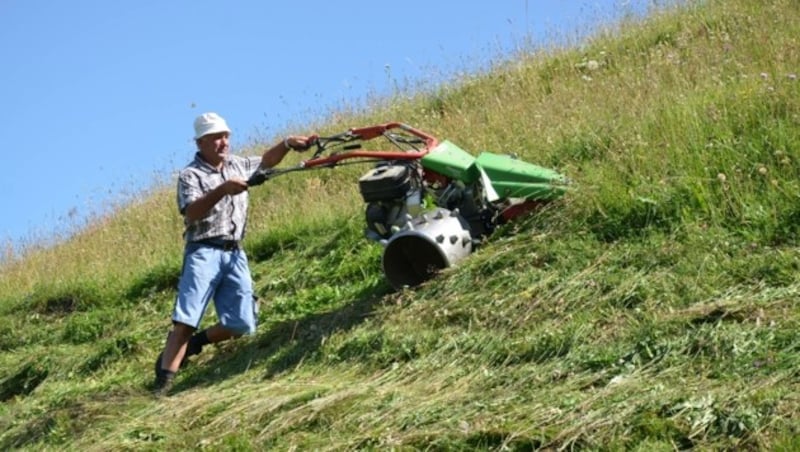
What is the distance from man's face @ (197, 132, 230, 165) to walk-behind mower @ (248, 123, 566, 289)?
384 millimetres

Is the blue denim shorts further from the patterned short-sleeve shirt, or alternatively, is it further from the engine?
the engine

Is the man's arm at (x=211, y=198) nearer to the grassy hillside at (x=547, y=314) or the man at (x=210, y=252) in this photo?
the man at (x=210, y=252)

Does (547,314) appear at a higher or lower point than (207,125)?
lower

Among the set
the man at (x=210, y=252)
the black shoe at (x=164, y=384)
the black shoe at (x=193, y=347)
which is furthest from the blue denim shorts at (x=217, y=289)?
the black shoe at (x=164, y=384)

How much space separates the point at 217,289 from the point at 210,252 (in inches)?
12.1

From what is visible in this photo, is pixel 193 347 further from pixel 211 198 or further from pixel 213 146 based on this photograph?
pixel 213 146

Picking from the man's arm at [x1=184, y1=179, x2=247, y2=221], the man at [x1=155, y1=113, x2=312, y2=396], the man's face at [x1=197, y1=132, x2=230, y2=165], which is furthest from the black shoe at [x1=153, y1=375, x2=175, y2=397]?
the man's face at [x1=197, y1=132, x2=230, y2=165]

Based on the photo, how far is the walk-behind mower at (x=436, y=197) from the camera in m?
7.32

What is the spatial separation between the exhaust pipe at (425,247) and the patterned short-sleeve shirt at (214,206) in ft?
3.33

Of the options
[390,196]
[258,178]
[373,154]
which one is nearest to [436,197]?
[390,196]

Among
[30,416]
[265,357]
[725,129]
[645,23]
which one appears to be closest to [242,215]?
[265,357]

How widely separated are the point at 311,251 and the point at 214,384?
2.67m

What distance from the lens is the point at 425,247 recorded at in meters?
7.49

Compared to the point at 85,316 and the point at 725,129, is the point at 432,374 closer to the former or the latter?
the point at 725,129
